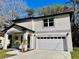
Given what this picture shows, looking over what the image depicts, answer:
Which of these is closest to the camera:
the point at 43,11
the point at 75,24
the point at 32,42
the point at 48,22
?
the point at 48,22

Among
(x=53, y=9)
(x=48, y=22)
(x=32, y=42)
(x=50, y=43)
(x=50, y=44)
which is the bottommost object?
(x=50, y=44)

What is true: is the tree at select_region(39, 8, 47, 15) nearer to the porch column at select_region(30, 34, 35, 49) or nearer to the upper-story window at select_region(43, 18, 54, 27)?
the upper-story window at select_region(43, 18, 54, 27)

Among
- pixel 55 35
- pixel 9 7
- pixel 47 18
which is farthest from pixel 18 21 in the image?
pixel 9 7

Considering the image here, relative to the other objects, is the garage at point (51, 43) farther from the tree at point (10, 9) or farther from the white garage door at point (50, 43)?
the tree at point (10, 9)

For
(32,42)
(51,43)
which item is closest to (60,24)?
(51,43)

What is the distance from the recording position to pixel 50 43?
1931 centimetres

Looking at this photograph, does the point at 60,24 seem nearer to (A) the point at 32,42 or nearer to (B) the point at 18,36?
(A) the point at 32,42

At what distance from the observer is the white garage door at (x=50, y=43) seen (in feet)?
61.2

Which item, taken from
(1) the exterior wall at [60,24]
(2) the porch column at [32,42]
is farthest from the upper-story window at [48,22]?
(2) the porch column at [32,42]

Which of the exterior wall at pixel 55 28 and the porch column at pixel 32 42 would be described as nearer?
the exterior wall at pixel 55 28

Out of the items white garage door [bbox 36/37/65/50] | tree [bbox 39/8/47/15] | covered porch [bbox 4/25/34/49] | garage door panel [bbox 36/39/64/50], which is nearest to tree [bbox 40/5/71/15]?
tree [bbox 39/8/47/15]

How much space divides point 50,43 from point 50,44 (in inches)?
6.6

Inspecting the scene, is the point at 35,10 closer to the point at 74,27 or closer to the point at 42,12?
the point at 42,12

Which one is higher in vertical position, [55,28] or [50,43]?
[55,28]
